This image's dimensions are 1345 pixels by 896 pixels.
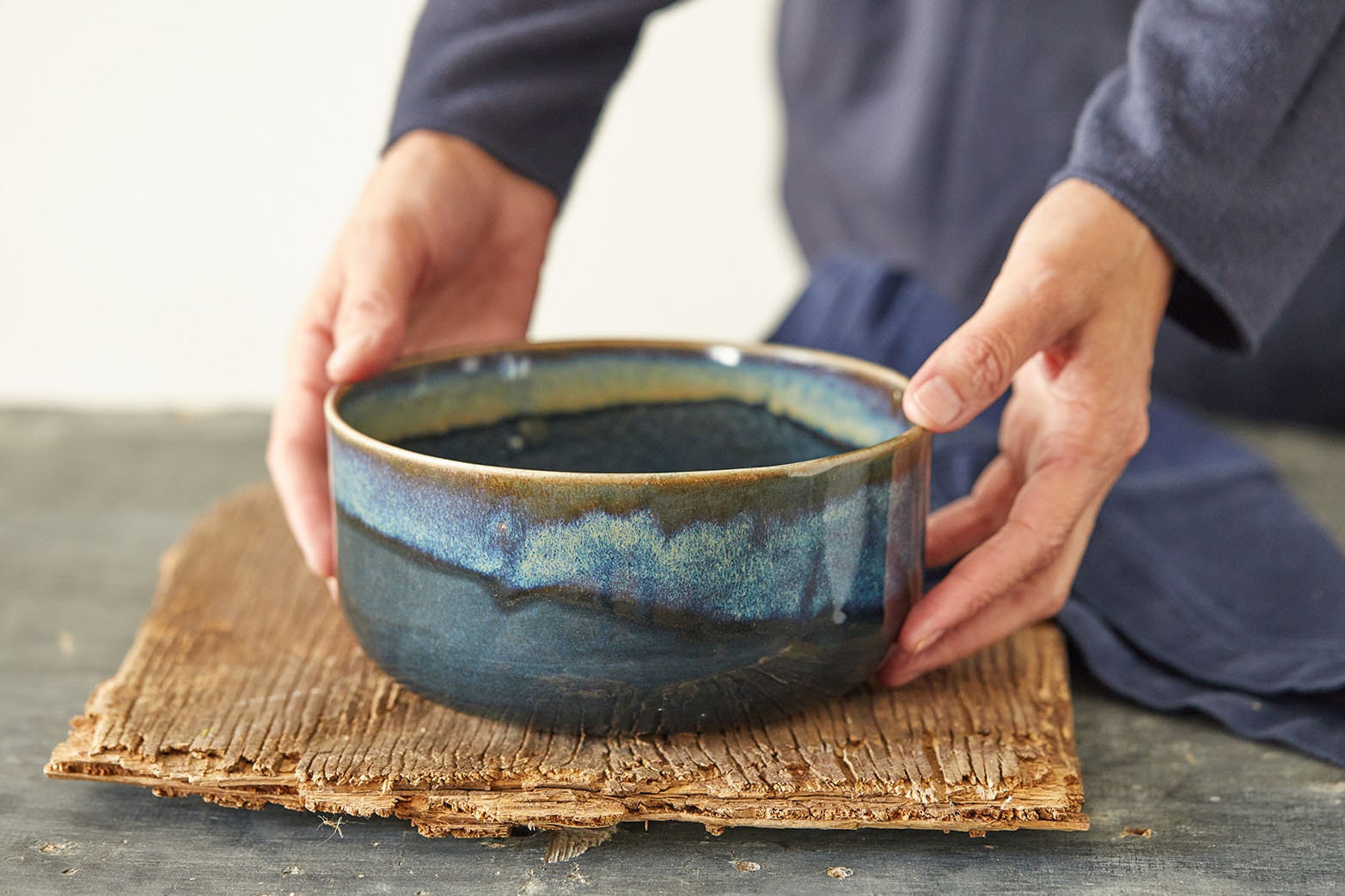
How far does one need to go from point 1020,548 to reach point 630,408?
19cm

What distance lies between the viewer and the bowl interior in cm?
56

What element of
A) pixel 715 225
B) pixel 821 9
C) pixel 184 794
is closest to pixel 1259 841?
pixel 184 794

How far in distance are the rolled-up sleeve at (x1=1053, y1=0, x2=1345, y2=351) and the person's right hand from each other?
0.32 m

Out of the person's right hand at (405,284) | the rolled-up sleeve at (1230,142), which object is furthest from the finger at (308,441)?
the rolled-up sleeve at (1230,142)

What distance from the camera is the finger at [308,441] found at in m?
0.58

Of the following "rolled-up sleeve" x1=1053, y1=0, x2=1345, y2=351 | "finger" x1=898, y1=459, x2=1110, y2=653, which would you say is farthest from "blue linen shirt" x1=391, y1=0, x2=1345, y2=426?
"finger" x1=898, y1=459, x2=1110, y2=653

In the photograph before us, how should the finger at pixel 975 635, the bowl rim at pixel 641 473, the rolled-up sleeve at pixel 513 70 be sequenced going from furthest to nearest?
the rolled-up sleeve at pixel 513 70 < the finger at pixel 975 635 < the bowl rim at pixel 641 473

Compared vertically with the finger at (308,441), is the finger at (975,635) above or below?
above

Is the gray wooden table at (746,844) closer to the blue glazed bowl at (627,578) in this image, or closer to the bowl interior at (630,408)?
the blue glazed bowl at (627,578)

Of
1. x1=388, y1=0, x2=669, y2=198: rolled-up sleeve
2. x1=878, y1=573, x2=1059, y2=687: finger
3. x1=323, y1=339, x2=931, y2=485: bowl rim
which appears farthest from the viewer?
x1=388, y1=0, x2=669, y2=198: rolled-up sleeve

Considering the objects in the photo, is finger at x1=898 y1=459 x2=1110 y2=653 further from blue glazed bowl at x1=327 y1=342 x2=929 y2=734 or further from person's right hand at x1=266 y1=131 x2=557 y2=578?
person's right hand at x1=266 y1=131 x2=557 y2=578

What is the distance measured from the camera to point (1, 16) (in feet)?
5.10

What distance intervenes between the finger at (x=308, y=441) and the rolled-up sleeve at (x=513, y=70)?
13 centimetres

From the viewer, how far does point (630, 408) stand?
1.95 ft
